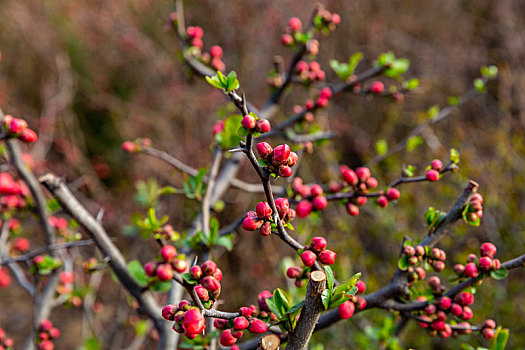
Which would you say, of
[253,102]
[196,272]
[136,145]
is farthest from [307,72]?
[253,102]

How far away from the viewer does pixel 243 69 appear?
17.2 feet

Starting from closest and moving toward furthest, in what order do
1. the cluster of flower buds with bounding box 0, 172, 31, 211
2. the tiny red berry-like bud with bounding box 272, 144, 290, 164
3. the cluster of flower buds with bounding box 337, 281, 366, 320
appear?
1. the tiny red berry-like bud with bounding box 272, 144, 290, 164
2. the cluster of flower buds with bounding box 337, 281, 366, 320
3. the cluster of flower buds with bounding box 0, 172, 31, 211

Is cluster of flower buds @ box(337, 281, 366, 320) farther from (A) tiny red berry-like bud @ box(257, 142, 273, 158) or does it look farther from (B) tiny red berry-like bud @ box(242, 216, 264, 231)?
(A) tiny red berry-like bud @ box(257, 142, 273, 158)

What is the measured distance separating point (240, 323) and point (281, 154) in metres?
0.36

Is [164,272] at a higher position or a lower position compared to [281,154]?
lower

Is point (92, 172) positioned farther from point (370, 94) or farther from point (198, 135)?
point (370, 94)

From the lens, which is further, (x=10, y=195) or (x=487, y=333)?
(x=10, y=195)

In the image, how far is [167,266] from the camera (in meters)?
0.90

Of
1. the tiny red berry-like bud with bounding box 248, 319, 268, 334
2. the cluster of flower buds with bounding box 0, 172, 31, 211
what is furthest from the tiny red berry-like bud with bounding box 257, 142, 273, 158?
the cluster of flower buds with bounding box 0, 172, 31, 211

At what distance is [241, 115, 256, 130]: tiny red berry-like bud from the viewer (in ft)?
2.49

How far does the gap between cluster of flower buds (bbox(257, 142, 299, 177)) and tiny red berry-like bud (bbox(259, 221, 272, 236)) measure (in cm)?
11

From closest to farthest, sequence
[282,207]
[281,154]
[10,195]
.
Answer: [281,154] → [282,207] → [10,195]

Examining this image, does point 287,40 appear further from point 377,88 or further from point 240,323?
point 240,323

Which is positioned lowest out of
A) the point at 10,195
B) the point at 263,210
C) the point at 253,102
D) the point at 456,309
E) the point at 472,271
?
the point at 253,102
